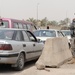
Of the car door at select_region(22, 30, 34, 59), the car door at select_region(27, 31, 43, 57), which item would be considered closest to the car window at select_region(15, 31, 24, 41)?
the car door at select_region(22, 30, 34, 59)

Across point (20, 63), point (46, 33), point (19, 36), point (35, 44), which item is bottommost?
point (20, 63)

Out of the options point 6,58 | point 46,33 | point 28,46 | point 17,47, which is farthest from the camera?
point 46,33

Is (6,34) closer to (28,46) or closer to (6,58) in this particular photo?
(28,46)

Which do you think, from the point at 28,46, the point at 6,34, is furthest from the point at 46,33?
the point at 6,34

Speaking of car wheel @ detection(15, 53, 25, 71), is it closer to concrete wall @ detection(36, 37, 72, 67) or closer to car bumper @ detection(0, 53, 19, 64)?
car bumper @ detection(0, 53, 19, 64)

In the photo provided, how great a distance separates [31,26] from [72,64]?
472 inches

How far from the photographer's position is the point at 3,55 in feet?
33.9

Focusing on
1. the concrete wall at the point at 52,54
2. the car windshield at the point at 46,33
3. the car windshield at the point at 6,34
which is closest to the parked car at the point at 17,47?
the car windshield at the point at 6,34

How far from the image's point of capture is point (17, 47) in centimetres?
1085

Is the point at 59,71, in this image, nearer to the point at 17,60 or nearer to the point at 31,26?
the point at 17,60

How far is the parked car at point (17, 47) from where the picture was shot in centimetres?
1041

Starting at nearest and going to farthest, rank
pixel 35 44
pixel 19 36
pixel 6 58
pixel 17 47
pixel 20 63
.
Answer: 1. pixel 6 58
2. pixel 17 47
3. pixel 20 63
4. pixel 19 36
5. pixel 35 44

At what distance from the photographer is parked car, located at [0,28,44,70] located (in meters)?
10.4

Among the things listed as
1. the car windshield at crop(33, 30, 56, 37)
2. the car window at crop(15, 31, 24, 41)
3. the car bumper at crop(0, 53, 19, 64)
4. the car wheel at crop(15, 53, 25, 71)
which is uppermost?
the car window at crop(15, 31, 24, 41)
